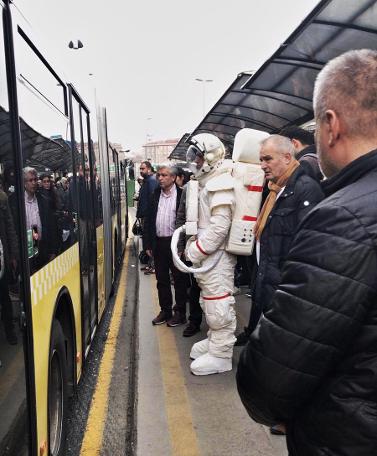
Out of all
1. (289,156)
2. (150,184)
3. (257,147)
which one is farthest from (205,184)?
(150,184)

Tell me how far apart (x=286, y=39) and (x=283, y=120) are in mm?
4074

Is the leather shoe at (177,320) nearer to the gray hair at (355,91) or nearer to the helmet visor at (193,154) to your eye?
the helmet visor at (193,154)

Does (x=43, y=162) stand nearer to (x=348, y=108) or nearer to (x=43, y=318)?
(x=43, y=318)

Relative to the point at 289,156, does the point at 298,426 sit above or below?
below

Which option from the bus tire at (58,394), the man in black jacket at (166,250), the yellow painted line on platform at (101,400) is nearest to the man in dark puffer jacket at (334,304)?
the bus tire at (58,394)

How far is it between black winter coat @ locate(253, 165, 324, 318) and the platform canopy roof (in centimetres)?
247

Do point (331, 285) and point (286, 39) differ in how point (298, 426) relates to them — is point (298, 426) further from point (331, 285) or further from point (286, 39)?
point (286, 39)

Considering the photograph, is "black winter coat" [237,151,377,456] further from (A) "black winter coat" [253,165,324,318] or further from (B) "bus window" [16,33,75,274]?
(A) "black winter coat" [253,165,324,318]

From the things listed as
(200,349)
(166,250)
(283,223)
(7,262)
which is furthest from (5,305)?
(166,250)

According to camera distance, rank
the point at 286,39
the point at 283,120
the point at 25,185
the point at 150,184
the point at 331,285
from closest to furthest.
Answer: the point at 331,285 < the point at 25,185 < the point at 286,39 < the point at 150,184 < the point at 283,120

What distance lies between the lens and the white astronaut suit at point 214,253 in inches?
151

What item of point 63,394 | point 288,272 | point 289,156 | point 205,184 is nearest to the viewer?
point 288,272

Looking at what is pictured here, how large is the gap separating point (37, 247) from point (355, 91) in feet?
5.36

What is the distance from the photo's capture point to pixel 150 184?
793 cm
